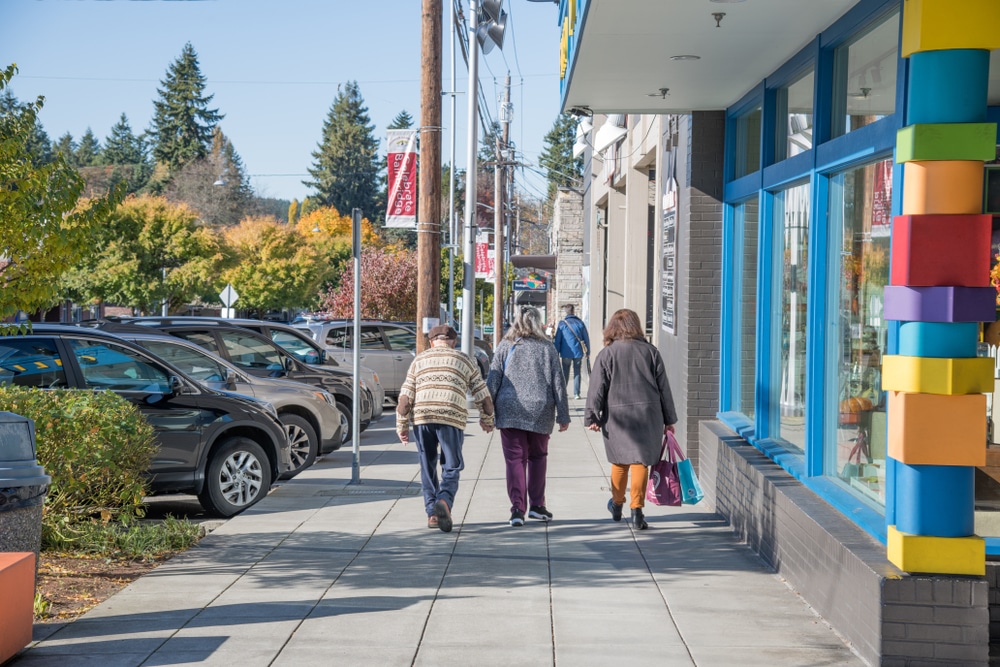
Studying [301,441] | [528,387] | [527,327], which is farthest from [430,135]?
[528,387]

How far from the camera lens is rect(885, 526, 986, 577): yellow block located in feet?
17.0

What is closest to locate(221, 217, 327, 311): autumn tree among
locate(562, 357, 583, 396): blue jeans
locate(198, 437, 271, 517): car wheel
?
locate(562, 357, 583, 396): blue jeans

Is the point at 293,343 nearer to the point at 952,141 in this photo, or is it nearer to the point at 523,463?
the point at 523,463

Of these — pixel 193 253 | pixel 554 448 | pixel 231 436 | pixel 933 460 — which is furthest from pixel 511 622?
pixel 193 253

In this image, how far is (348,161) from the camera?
10150cm

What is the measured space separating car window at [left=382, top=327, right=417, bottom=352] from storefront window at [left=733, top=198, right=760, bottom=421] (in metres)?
12.1

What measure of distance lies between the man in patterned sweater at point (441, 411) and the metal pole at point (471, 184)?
813 centimetres

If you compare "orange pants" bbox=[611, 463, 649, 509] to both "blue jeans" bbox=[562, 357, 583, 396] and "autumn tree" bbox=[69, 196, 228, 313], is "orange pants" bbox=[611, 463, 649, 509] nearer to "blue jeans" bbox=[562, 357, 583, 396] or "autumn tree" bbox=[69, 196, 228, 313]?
"blue jeans" bbox=[562, 357, 583, 396]

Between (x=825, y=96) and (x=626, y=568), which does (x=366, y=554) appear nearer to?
(x=626, y=568)

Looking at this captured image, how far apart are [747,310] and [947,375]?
15.9 ft

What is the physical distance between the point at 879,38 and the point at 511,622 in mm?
3690

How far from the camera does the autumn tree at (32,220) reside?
7.11 metres

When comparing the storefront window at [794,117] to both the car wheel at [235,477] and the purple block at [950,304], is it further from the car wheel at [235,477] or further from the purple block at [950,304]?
the car wheel at [235,477]

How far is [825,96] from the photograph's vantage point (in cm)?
720
